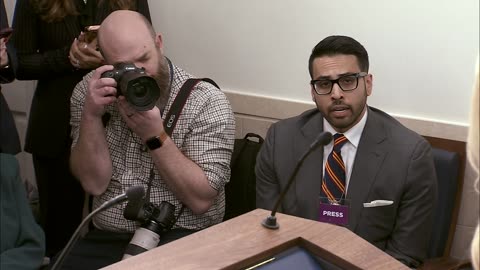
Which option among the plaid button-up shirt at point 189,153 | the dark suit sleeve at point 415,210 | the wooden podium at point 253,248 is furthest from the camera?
the plaid button-up shirt at point 189,153

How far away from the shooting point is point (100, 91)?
8.02 feet

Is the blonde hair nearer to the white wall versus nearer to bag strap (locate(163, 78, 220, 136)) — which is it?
bag strap (locate(163, 78, 220, 136))

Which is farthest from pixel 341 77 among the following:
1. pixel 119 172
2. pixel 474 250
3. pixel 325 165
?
pixel 474 250

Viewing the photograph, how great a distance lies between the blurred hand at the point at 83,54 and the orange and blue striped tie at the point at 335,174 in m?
0.99

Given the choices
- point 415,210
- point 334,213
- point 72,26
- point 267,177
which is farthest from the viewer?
point 72,26

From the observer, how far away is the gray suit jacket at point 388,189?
7.80ft

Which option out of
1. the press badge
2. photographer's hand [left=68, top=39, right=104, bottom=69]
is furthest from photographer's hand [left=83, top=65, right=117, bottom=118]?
the press badge

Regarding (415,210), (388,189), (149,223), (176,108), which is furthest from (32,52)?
(415,210)

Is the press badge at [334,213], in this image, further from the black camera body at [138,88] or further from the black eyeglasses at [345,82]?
the black camera body at [138,88]

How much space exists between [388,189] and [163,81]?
2.82 ft

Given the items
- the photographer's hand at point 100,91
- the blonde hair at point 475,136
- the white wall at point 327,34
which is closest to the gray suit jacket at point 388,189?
the white wall at point 327,34

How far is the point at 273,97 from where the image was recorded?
320 cm

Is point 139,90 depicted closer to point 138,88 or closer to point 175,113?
point 138,88

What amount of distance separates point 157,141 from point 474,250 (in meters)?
1.43
